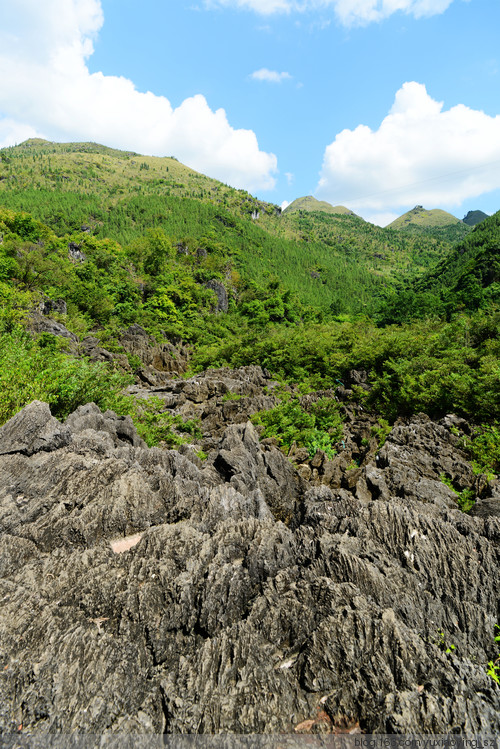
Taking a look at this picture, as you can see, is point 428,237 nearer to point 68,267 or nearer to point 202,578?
point 68,267

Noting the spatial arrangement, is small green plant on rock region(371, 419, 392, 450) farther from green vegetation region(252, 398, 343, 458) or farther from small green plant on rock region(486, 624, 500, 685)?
small green plant on rock region(486, 624, 500, 685)

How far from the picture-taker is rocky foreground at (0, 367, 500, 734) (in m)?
3.82

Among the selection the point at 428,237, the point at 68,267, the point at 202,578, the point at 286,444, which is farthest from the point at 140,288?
the point at 428,237

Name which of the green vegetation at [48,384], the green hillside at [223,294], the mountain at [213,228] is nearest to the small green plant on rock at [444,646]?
the green hillside at [223,294]

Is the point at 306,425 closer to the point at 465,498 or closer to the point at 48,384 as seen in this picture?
the point at 465,498

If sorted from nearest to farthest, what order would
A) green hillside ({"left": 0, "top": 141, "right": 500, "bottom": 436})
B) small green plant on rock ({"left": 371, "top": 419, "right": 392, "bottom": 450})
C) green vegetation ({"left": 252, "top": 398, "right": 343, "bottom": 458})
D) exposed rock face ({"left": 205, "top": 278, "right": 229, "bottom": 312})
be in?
small green plant on rock ({"left": 371, "top": 419, "right": 392, "bottom": 450})
green vegetation ({"left": 252, "top": 398, "right": 343, "bottom": 458})
green hillside ({"left": 0, "top": 141, "right": 500, "bottom": 436})
exposed rock face ({"left": 205, "top": 278, "right": 229, "bottom": 312})

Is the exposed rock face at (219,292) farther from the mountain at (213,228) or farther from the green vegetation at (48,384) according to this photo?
the green vegetation at (48,384)

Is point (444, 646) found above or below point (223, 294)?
below

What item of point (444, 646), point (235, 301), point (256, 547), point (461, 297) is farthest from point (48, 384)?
point (461, 297)

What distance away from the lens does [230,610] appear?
205 inches

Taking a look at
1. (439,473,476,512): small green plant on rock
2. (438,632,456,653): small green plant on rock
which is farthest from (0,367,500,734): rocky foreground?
(439,473,476,512): small green plant on rock

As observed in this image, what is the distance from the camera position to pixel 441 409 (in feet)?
53.3

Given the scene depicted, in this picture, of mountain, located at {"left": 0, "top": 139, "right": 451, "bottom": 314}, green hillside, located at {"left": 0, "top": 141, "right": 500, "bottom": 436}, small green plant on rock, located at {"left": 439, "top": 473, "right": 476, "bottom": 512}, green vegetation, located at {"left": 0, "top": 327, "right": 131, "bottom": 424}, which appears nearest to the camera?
small green plant on rock, located at {"left": 439, "top": 473, "right": 476, "bottom": 512}

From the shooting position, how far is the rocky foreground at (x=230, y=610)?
3822 millimetres
